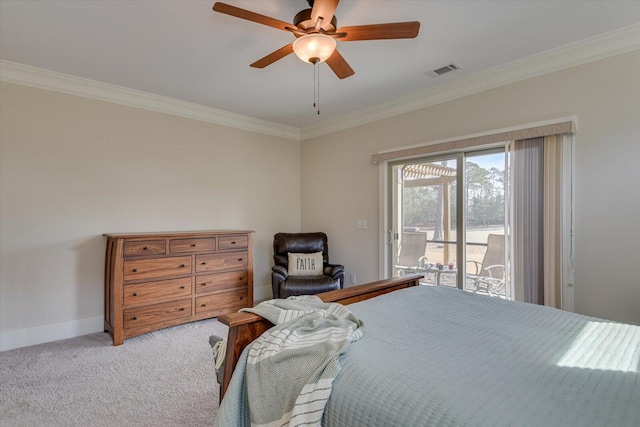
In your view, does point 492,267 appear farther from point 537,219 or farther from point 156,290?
point 156,290

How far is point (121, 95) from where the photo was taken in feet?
11.9

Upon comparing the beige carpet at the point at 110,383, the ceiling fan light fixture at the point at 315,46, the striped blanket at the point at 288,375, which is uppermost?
the ceiling fan light fixture at the point at 315,46

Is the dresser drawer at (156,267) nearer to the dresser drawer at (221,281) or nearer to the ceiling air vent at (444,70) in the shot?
the dresser drawer at (221,281)

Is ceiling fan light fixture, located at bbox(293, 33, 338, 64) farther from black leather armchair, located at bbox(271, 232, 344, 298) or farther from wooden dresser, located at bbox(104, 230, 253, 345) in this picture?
black leather armchair, located at bbox(271, 232, 344, 298)

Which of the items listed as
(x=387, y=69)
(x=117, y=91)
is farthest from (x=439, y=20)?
(x=117, y=91)

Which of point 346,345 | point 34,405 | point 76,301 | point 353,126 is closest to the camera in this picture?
point 346,345

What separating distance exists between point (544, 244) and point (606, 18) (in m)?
1.77

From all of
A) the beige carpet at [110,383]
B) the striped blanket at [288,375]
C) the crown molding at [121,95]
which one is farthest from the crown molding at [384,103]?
the striped blanket at [288,375]

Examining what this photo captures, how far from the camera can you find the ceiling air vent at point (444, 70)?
3.08 m

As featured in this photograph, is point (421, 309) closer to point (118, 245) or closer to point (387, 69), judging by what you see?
point (387, 69)

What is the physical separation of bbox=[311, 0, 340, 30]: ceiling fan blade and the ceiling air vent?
5.50ft

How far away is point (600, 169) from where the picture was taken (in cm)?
262

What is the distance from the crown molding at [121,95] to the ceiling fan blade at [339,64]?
95.9 inches

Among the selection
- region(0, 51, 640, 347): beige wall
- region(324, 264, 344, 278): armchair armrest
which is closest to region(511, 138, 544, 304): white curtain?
region(0, 51, 640, 347): beige wall
